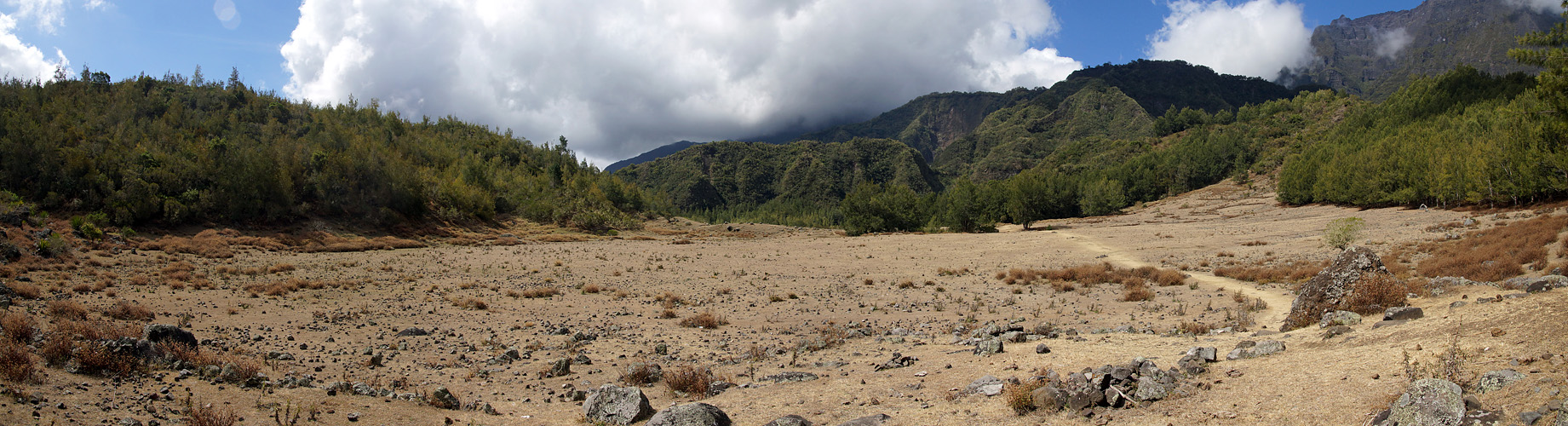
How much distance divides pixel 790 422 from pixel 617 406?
2.48m

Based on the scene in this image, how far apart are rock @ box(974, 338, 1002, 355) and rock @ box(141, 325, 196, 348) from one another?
1233 centimetres

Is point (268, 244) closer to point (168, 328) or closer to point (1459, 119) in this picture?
point (168, 328)

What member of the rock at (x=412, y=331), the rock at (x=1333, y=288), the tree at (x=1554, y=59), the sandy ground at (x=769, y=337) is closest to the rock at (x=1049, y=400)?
the sandy ground at (x=769, y=337)

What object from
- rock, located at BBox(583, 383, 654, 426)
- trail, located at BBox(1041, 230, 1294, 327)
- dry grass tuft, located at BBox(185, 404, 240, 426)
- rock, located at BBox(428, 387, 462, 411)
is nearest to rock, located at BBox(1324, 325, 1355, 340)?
trail, located at BBox(1041, 230, 1294, 327)

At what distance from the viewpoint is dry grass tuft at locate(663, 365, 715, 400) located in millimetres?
9242

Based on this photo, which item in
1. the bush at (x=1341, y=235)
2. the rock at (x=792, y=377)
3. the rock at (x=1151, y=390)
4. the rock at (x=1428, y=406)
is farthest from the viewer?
the bush at (x=1341, y=235)

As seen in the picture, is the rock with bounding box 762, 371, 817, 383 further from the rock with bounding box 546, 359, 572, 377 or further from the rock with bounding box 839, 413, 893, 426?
the rock with bounding box 546, 359, 572, 377

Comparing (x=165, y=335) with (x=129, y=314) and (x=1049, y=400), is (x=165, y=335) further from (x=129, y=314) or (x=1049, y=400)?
(x=1049, y=400)

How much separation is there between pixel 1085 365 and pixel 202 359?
1244 cm

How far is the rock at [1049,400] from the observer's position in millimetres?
6840

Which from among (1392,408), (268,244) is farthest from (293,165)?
(1392,408)

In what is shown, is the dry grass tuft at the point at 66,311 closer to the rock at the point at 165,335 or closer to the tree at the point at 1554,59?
the rock at the point at 165,335

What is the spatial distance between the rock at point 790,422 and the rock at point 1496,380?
237 inches

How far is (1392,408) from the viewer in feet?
16.0
